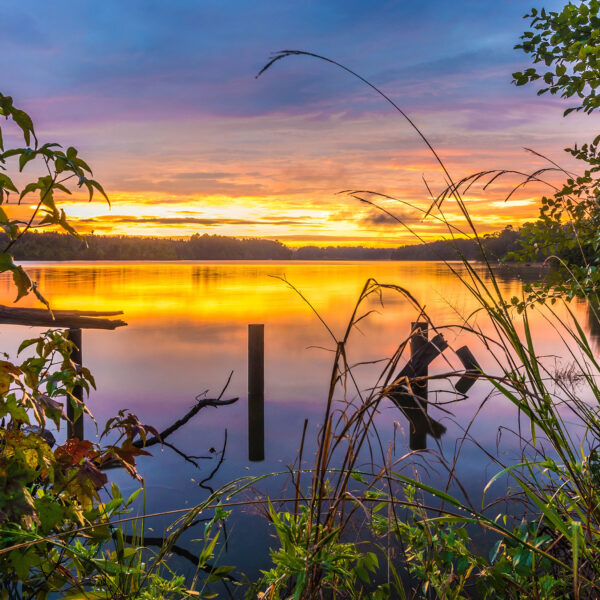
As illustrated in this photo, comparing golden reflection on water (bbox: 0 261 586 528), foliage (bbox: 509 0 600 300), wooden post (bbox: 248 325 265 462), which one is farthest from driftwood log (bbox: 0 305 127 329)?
foliage (bbox: 509 0 600 300)

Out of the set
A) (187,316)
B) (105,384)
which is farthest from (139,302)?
(105,384)

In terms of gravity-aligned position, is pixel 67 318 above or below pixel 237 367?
above

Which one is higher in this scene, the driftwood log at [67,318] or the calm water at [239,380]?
the driftwood log at [67,318]

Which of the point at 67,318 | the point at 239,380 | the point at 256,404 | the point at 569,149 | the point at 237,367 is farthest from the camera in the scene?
the point at 237,367

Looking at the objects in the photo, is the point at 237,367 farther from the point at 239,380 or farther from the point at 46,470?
the point at 46,470

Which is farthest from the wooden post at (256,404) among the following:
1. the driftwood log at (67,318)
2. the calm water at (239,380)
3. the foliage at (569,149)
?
the foliage at (569,149)

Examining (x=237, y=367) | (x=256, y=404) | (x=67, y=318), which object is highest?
(x=67, y=318)

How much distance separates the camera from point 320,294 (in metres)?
41.6

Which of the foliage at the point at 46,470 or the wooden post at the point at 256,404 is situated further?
the wooden post at the point at 256,404

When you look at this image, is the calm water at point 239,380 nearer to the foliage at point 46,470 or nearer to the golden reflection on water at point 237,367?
the golden reflection on water at point 237,367

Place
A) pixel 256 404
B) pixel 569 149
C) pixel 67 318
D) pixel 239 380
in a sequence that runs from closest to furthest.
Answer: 1. pixel 569 149
2. pixel 256 404
3. pixel 67 318
4. pixel 239 380

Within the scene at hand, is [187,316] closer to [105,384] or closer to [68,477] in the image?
[105,384]

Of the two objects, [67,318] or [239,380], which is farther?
[239,380]

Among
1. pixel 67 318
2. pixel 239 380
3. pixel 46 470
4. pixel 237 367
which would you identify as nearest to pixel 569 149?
pixel 46 470
